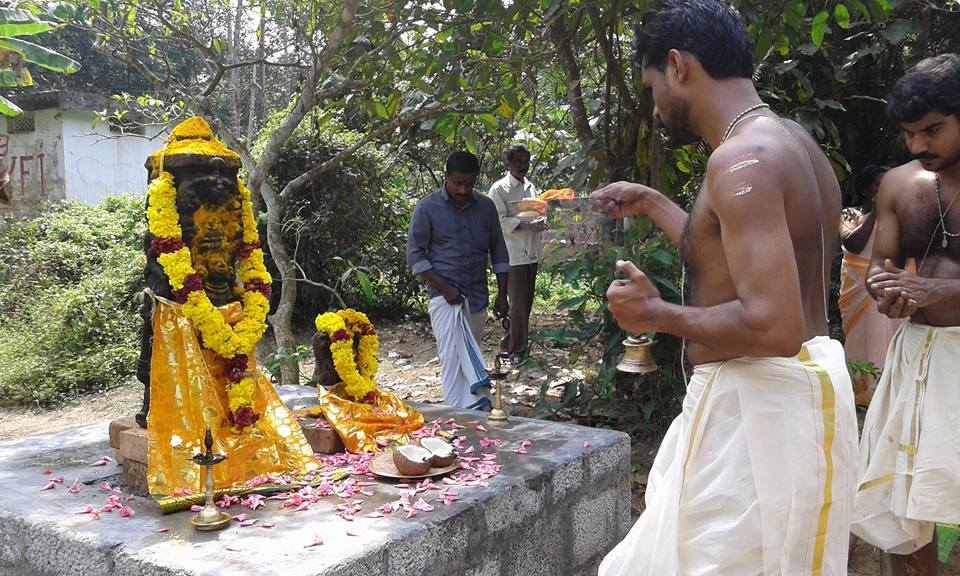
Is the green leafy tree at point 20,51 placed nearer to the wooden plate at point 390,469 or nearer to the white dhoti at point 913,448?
the wooden plate at point 390,469

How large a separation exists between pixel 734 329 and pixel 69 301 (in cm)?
866

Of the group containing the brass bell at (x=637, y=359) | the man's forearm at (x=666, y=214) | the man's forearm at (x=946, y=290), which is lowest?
the brass bell at (x=637, y=359)

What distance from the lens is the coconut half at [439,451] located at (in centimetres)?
339

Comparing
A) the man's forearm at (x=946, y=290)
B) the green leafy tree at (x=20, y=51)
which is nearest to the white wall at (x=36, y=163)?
the green leafy tree at (x=20, y=51)

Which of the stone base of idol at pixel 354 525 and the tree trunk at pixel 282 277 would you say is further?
the tree trunk at pixel 282 277

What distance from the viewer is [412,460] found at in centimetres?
332

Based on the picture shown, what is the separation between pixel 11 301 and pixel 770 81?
923 cm

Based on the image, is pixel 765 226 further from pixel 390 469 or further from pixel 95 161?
pixel 95 161

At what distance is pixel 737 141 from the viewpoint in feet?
5.99

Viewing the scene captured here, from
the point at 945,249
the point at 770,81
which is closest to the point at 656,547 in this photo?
the point at 945,249

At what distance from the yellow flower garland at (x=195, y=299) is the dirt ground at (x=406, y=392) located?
7.76 ft

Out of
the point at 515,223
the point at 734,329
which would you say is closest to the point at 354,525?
the point at 734,329

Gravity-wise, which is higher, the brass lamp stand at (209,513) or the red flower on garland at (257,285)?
the red flower on garland at (257,285)

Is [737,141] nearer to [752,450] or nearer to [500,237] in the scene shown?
[752,450]
